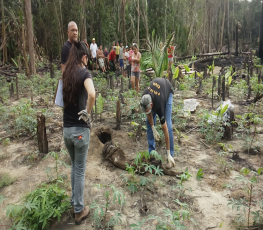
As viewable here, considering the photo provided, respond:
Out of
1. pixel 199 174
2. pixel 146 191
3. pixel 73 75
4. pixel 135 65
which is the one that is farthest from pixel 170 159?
pixel 135 65

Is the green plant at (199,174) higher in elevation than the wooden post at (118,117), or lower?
lower

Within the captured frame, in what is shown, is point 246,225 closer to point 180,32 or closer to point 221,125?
point 221,125

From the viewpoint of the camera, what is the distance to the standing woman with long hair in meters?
2.30

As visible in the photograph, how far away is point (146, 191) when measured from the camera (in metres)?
3.17

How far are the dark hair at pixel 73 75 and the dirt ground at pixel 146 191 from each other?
1.38 metres

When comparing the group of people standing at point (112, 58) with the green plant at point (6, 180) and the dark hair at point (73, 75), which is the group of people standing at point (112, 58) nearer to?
the green plant at point (6, 180)

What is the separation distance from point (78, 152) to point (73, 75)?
78 cm


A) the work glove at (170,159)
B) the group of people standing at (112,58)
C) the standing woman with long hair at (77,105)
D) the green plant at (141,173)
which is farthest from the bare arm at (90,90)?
the group of people standing at (112,58)

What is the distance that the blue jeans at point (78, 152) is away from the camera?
2.35 metres

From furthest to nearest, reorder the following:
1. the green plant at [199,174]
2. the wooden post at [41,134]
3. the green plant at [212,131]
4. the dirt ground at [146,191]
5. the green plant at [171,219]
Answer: the green plant at [212,131] < the wooden post at [41,134] < the green plant at [199,174] < the dirt ground at [146,191] < the green plant at [171,219]

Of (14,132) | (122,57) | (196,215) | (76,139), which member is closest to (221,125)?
(196,215)

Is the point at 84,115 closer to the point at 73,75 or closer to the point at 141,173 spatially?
the point at 73,75

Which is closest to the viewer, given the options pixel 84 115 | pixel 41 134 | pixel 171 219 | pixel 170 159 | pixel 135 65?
pixel 171 219

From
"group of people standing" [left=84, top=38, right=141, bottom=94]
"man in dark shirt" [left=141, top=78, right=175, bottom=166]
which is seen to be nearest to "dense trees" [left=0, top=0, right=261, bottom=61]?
"group of people standing" [left=84, top=38, right=141, bottom=94]
